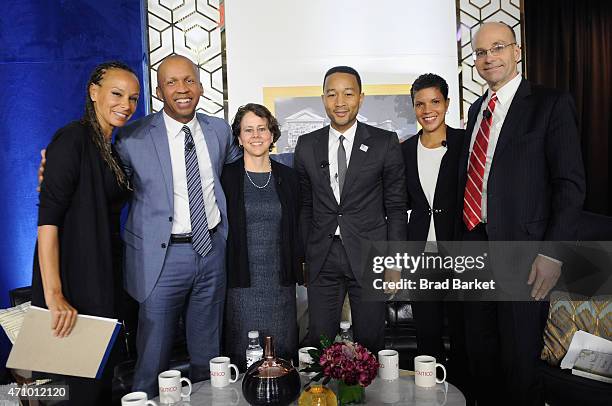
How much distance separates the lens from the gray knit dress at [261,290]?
275cm

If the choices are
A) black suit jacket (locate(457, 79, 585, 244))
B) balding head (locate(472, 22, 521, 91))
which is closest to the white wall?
balding head (locate(472, 22, 521, 91))

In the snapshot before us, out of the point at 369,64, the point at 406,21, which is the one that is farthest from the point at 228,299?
the point at 406,21

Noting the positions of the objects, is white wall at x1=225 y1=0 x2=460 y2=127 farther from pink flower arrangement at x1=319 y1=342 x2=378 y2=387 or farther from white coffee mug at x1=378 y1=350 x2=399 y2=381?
pink flower arrangement at x1=319 y1=342 x2=378 y2=387

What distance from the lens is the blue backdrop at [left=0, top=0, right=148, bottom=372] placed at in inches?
166

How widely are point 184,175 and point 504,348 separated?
1.58 meters

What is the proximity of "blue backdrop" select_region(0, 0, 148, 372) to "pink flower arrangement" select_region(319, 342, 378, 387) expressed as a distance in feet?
10.3

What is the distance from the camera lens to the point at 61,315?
212 centimetres

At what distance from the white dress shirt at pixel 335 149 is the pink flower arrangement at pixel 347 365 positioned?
94cm

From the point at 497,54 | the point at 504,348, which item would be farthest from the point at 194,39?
the point at 504,348

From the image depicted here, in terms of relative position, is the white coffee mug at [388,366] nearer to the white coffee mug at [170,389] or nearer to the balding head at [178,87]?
the white coffee mug at [170,389]

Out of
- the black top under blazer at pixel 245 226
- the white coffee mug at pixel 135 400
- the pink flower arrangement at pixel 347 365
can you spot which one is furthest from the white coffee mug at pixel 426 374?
the white coffee mug at pixel 135 400

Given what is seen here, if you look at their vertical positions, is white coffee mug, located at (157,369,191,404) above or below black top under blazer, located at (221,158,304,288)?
below

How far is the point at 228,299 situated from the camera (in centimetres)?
280

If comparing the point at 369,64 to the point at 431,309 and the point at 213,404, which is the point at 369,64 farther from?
the point at 213,404
